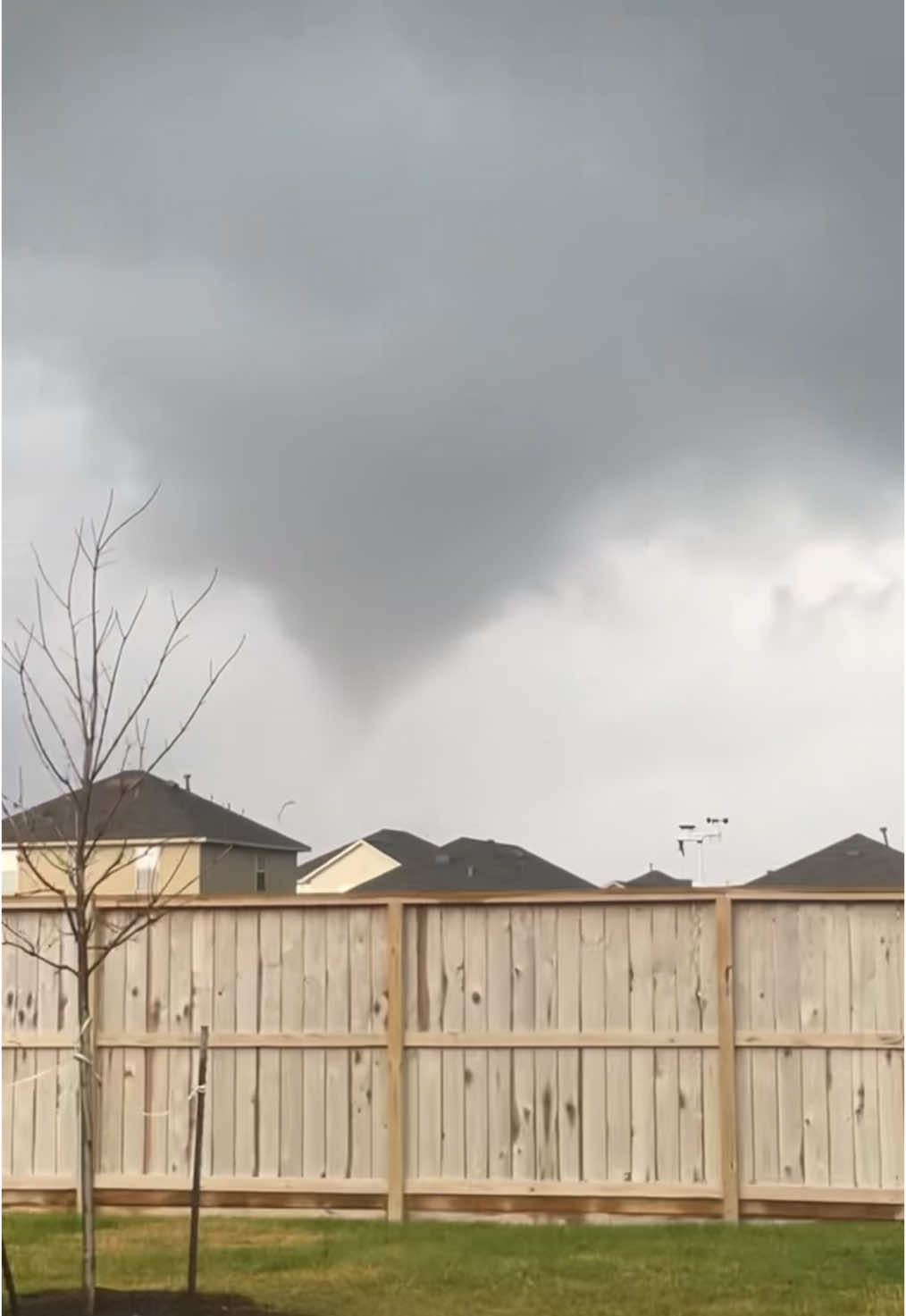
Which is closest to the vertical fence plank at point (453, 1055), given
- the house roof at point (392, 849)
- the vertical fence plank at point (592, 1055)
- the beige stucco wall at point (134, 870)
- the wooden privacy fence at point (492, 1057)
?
the wooden privacy fence at point (492, 1057)

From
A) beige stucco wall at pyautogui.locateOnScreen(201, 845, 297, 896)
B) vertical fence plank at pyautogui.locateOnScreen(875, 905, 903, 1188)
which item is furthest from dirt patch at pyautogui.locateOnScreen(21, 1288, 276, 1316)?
beige stucco wall at pyautogui.locateOnScreen(201, 845, 297, 896)

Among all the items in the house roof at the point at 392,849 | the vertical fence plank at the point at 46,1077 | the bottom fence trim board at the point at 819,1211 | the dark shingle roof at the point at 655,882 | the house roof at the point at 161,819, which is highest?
the house roof at the point at 161,819

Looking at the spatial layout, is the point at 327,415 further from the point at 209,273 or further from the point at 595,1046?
the point at 595,1046

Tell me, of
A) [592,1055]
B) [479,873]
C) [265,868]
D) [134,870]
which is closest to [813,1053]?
[592,1055]

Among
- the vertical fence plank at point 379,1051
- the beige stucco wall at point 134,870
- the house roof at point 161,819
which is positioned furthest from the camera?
the beige stucco wall at point 134,870

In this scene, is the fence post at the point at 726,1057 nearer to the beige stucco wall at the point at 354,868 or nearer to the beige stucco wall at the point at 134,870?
the beige stucco wall at the point at 354,868

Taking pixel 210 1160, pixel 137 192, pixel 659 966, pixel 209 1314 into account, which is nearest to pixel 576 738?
pixel 659 966
